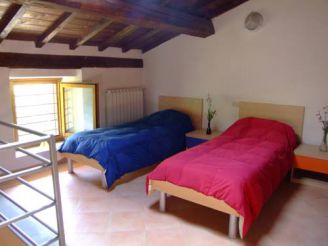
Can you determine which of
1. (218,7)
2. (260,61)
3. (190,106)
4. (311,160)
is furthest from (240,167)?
(218,7)

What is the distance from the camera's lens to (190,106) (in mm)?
4684

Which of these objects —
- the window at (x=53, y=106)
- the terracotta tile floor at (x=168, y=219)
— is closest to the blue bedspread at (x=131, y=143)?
the terracotta tile floor at (x=168, y=219)

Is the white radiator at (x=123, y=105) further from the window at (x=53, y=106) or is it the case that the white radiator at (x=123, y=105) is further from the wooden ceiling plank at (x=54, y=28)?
the wooden ceiling plank at (x=54, y=28)

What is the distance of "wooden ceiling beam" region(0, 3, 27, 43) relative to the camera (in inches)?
107

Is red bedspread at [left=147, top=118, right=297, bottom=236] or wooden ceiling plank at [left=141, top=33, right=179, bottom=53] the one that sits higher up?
wooden ceiling plank at [left=141, top=33, right=179, bottom=53]

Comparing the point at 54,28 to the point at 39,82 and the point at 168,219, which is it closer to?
the point at 39,82

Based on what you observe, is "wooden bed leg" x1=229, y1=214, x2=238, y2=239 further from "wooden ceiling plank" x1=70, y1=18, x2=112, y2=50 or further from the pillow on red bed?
"wooden ceiling plank" x1=70, y1=18, x2=112, y2=50

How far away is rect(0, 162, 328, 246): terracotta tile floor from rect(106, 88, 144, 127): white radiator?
152 cm

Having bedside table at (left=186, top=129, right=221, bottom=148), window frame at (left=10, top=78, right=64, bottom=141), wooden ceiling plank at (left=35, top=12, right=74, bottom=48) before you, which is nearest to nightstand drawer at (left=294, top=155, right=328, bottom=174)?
bedside table at (left=186, top=129, right=221, bottom=148)

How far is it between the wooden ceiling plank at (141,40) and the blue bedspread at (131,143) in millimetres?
1270

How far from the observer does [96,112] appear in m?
4.07

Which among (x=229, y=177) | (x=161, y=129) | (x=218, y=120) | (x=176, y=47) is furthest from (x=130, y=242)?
(x=176, y=47)

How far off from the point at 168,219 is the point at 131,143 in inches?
45.1

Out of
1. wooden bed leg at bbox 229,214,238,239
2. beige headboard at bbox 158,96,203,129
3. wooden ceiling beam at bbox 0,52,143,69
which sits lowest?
wooden bed leg at bbox 229,214,238,239
